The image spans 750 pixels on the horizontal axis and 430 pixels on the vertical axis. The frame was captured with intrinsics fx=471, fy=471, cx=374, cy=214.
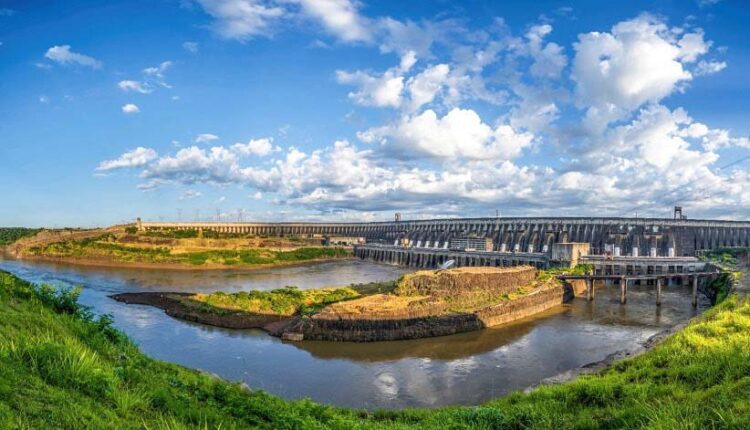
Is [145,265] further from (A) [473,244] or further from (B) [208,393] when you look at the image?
(B) [208,393]

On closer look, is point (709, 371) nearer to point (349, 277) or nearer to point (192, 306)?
point (192, 306)

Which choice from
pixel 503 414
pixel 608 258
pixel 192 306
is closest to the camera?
pixel 503 414

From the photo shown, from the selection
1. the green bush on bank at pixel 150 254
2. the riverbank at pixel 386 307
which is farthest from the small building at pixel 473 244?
the riverbank at pixel 386 307

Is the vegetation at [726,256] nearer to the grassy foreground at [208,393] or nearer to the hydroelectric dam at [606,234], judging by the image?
the hydroelectric dam at [606,234]

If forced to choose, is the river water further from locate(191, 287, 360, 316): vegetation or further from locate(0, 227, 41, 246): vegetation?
locate(0, 227, 41, 246): vegetation

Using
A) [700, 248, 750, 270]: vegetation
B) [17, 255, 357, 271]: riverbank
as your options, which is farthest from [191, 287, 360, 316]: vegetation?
[700, 248, 750, 270]: vegetation

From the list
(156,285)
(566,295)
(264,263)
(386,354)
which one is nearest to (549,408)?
(386,354)

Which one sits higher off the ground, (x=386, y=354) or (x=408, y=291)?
(x=408, y=291)
